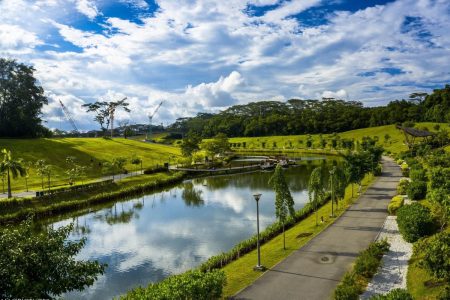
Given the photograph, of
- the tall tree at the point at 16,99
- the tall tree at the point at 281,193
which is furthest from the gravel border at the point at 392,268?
the tall tree at the point at 16,99

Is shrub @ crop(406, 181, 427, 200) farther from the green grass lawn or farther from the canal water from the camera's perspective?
the canal water

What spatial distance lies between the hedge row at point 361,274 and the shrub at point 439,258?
4395mm

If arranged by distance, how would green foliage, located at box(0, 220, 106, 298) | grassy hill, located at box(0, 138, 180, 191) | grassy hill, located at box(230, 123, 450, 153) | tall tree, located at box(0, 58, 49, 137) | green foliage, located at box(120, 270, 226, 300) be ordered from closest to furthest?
green foliage, located at box(0, 220, 106, 298)
green foliage, located at box(120, 270, 226, 300)
grassy hill, located at box(0, 138, 180, 191)
tall tree, located at box(0, 58, 49, 137)
grassy hill, located at box(230, 123, 450, 153)

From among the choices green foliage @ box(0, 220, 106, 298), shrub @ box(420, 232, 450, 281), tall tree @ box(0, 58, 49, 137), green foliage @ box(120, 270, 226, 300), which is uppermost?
tall tree @ box(0, 58, 49, 137)

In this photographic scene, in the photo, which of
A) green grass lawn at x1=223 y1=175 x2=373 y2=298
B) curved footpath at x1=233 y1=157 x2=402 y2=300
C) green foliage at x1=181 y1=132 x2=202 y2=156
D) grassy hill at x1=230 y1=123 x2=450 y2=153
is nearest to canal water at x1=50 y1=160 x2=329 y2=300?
green grass lawn at x1=223 y1=175 x2=373 y2=298

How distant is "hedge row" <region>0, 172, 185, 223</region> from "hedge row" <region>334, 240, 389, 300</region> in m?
32.2

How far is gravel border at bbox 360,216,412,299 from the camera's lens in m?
23.9

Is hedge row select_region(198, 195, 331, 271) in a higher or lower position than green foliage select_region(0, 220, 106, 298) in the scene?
lower

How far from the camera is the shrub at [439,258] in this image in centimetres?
1942

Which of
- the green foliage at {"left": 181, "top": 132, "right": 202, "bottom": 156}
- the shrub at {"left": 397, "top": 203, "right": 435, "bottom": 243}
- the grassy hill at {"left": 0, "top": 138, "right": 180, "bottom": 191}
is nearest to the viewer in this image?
the shrub at {"left": 397, "top": 203, "right": 435, "bottom": 243}

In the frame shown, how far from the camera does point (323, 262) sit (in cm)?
2908

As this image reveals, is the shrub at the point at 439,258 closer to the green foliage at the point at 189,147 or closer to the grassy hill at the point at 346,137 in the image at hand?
the green foliage at the point at 189,147

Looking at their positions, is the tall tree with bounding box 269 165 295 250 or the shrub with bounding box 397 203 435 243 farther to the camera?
the tall tree with bounding box 269 165 295 250

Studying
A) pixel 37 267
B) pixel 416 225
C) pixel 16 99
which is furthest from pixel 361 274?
pixel 16 99
